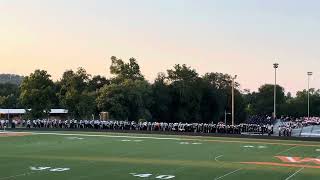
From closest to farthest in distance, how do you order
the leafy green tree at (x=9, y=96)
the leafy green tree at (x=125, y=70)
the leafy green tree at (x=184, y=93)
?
the leafy green tree at (x=125, y=70) < the leafy green tree at (x=184, y=93) < the leafy green tree at (x=9, y=96)

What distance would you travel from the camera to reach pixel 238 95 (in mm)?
114375

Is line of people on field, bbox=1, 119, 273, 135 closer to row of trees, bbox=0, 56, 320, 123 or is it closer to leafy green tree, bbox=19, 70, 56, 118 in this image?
leafy green tree, bbox=19, 70, 56, 118

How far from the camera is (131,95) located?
83.1m

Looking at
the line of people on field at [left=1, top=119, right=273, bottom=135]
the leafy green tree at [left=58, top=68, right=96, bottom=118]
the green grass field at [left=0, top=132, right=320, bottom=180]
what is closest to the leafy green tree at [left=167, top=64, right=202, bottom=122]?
the leafy green tree at [left=58, top=68, right=96, bottom=118]

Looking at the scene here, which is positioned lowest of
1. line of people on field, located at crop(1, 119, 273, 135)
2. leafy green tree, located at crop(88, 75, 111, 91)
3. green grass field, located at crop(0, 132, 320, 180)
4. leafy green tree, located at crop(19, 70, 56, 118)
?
green grass field, located at crop(0, 132, 320, 180)

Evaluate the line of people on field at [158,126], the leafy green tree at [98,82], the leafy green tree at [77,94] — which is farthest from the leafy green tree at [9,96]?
the line of people on field at [158,126]

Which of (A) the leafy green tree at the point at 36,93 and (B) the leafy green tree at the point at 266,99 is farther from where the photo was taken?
(B) the leafy green tree at the point at 266,99

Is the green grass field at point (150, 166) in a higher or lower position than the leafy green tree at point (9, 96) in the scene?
lower

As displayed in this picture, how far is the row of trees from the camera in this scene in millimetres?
70375

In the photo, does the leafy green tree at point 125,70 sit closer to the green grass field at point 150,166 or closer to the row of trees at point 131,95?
the row of trees at point 131,95

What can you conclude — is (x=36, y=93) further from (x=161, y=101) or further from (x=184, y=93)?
(x=184, y=93)

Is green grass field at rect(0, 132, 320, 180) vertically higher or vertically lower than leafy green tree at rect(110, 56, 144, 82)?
lower

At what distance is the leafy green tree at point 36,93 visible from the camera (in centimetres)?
6875

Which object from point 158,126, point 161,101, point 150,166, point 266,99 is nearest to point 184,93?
point 161,101
